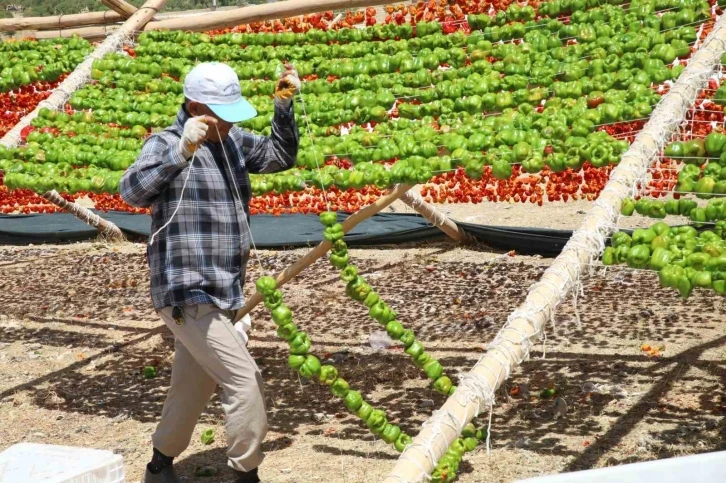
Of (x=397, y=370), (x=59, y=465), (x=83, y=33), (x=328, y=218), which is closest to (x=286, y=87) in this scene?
(x=328, y=218)

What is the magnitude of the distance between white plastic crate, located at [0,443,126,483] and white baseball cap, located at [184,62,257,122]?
156 cm

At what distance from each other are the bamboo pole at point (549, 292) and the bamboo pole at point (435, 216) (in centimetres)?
311

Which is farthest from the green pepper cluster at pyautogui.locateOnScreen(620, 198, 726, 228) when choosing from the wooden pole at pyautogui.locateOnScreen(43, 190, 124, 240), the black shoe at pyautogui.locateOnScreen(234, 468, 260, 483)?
the wooden pole at pyautogui.locateOnScreen(43, 190, 124, 240)

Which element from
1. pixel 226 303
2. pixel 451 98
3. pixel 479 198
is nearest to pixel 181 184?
pixel 226 303

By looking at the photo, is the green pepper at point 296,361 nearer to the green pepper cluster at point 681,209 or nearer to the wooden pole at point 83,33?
the green pepper cluster at point 681,209

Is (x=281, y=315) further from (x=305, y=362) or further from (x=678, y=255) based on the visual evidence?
(x=678, y=255)

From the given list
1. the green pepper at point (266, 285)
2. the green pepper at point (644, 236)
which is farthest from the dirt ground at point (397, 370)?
the green pepper at point (266, 285)

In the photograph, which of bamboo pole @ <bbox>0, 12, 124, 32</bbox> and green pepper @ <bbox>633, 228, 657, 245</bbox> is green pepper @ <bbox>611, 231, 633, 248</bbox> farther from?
bamboo pole @ <bbox>0, 12, 124, 32</bbox>

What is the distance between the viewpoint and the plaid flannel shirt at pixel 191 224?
4.14m

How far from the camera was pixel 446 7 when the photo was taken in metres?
6.53

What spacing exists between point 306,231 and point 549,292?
7185mm

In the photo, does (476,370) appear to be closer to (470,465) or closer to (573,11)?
(470,465)

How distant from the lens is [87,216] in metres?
10.2

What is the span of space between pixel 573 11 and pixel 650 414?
98.4 inches
